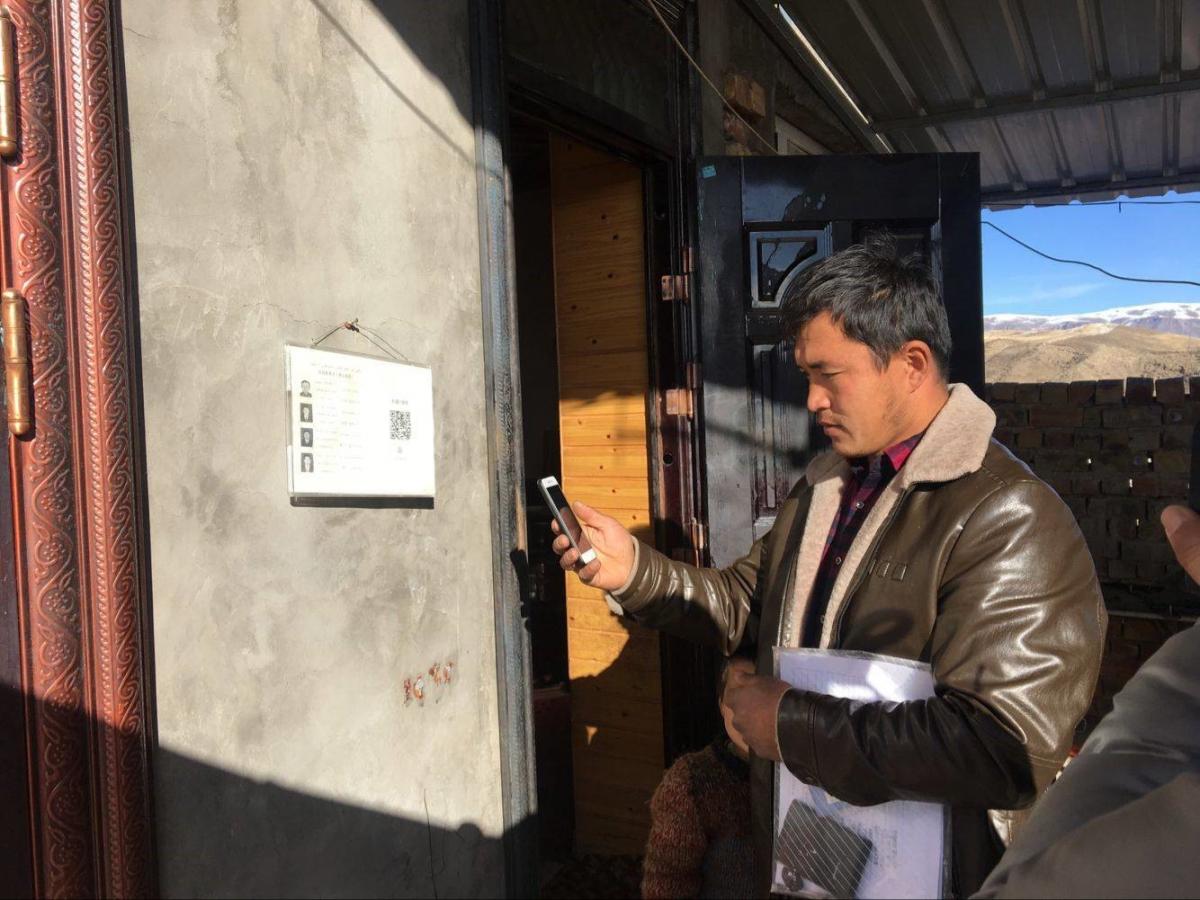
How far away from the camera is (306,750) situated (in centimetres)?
166

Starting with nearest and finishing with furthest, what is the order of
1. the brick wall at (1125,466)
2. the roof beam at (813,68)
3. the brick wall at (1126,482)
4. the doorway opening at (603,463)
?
1. the doorway opening at (603,463)
2. the roof beam at (813,68)
3. the brick wall at (1126,482)
4. the brick wall at (1125,466)

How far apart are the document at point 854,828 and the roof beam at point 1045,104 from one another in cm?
429

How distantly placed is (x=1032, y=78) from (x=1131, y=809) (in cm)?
489

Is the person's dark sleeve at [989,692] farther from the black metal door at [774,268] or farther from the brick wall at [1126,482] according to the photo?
the brick wall at [1126,482]

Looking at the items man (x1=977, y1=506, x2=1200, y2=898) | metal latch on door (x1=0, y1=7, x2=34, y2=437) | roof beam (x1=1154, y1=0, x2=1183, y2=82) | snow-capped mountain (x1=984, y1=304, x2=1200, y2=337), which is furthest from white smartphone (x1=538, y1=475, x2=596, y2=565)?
snow-capped mountain (x1=984, y1=304, x2=1200, y2=337)

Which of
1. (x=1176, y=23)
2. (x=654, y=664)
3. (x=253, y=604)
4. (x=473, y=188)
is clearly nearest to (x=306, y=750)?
(x=253, y=604)

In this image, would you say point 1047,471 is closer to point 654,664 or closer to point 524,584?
point 654,664

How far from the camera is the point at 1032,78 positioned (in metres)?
4.41

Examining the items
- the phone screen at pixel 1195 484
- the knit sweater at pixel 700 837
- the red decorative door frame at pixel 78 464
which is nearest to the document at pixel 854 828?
the knit sweater at pixel 700 837

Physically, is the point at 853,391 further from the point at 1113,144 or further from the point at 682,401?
the point at 1113,144

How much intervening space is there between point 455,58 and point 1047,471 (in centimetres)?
526

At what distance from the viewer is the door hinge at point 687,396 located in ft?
10.5

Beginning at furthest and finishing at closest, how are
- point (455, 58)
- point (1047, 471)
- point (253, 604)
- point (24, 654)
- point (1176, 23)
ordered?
point (1047, 471) < point (1176, 23) < point (455, 58) < point (253, 604) < point (24, 654)

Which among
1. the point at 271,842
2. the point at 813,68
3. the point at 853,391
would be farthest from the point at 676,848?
the point at 813,68
